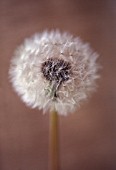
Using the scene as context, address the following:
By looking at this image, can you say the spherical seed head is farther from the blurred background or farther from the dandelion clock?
the blurred background

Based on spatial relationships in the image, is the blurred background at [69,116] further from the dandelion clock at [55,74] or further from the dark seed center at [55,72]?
the dark seed center at [55,72]

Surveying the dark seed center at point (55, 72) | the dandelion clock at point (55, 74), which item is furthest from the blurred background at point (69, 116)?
the dark seed center at point (55, 72)

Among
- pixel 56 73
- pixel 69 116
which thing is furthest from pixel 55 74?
pixel 69 116

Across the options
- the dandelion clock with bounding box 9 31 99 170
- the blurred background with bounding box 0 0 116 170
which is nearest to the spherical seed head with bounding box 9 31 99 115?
the dandelion clock with bounding box 9 31 99 170

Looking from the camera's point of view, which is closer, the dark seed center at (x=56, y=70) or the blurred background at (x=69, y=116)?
the dark seed center at (x=56, y=70)

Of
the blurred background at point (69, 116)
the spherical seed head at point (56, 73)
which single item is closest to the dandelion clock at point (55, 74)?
the spherical seed head at point (56, 73)

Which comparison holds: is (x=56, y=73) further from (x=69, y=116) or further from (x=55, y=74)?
(x=69, y=116)

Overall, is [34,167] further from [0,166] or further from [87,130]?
[87,130]
